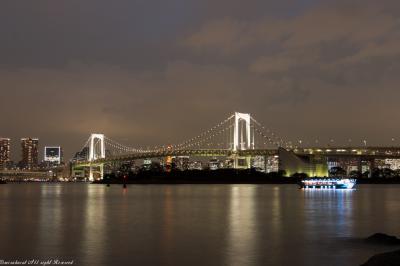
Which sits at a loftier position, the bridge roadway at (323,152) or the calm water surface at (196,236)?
the bridge roadway at (323,152)

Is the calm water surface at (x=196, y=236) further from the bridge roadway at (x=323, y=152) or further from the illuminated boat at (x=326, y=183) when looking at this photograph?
the bridge roadway at (x=323, y=152)

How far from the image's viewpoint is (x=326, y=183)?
2820 inches

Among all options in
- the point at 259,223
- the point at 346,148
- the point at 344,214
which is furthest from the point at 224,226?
the point at 346,148

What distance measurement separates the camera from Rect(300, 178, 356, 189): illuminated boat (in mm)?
70000

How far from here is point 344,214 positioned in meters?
29.3

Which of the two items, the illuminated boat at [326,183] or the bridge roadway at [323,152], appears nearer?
the illuminated boat at [326,183]

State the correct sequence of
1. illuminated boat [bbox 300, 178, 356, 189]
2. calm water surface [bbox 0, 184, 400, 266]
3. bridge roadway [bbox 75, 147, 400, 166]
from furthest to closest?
1. bridge roadway [bbox 75, 147, 400, 166]
2. illuminated boat [bbox 300, 178, 356, 189]
3. calm water surface [bbox 0, 184, 400, 266]

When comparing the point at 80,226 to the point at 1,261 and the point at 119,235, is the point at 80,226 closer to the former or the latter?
the point at 119,235

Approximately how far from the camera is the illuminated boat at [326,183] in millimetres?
70000

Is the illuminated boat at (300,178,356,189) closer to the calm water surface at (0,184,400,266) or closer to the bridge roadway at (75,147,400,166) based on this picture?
the bridge roadway at (75,147,400,166)

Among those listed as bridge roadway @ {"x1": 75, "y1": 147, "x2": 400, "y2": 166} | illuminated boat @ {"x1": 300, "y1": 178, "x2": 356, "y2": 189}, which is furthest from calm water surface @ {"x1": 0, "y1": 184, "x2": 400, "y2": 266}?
bridge roadway @ {"x1": 75, "y1": 147, "x2": 400, "y2": 166}

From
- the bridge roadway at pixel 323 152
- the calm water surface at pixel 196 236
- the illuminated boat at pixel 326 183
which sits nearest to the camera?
the calm water surface at pixel 196 236

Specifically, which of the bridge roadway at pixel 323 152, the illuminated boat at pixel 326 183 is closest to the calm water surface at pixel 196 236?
the illuminated boat at pixel 326 183

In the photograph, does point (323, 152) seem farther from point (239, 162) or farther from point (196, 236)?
point (196, 236)
